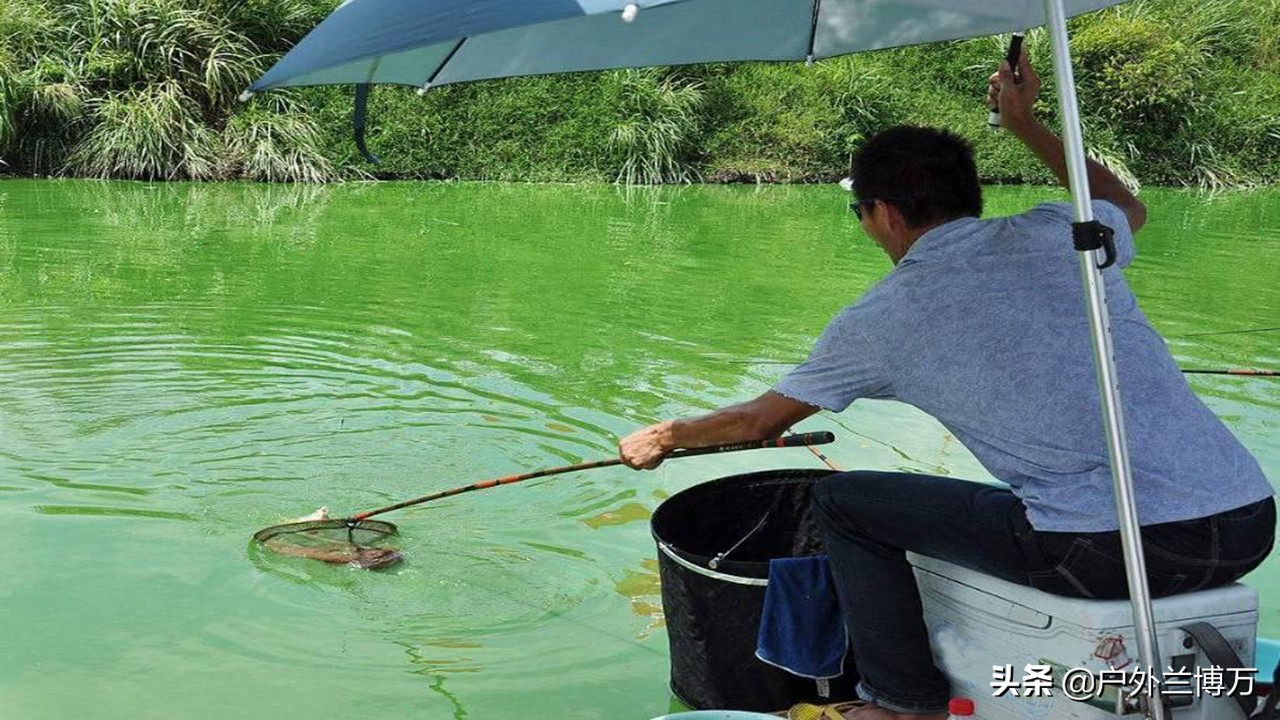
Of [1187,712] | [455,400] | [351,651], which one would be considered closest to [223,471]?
[455,400]

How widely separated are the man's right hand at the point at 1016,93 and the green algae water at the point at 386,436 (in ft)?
4.92

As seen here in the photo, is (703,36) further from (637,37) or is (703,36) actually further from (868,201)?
(868,201)

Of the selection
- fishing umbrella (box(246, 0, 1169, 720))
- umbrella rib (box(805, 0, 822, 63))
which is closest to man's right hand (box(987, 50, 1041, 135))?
fishing umbrella (box(246, 0, 1169, 720))

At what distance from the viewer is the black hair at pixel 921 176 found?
2504 mm

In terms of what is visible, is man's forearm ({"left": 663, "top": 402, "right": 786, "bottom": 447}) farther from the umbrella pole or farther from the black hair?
the umbrella pole

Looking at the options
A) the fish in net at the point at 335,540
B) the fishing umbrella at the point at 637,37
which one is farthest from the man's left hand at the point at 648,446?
the fish in net at the point at 335,540

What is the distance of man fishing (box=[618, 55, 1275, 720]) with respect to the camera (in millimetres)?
2258

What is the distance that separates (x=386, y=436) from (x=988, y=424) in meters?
3.47

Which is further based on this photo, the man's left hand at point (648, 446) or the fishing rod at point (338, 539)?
the fishing rod at point (338, 539)

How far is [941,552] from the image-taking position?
247 centimetres

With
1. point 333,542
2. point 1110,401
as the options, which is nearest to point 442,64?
point 333,542

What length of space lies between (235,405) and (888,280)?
13.2ft

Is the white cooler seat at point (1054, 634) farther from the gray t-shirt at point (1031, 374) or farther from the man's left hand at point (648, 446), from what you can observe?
the man's left hand at point (648, 446)

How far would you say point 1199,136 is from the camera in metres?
21.5
